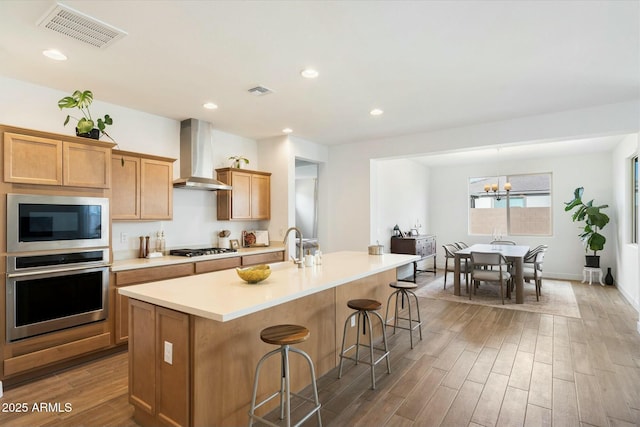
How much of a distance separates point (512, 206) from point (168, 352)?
8.49m

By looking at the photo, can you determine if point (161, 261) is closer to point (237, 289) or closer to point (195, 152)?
point (195, 152)

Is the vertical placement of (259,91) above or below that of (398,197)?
above

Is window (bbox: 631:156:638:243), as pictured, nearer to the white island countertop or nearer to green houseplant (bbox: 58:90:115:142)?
the white island countertop

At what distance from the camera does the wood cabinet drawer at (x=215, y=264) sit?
4.14 m

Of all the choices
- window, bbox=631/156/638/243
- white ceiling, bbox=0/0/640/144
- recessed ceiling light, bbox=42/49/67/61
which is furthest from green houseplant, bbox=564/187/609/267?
recessed ceiling light, bbox=42/49/67/61

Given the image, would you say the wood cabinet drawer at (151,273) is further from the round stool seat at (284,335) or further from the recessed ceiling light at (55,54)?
the round stool seat at (284,335)

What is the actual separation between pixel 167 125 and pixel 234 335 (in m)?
3.44

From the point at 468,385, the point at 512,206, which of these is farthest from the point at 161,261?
the point at 512,206

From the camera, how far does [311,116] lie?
4.47m

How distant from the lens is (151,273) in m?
3.67

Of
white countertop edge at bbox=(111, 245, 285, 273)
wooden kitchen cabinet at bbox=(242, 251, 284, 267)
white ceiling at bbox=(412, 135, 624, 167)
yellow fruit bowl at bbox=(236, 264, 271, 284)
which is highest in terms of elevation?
white ceiling at bbox=(412, 135, 624, 167)

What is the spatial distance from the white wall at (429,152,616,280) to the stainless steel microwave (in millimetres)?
8044

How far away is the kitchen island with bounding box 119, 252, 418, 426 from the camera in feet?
6.32

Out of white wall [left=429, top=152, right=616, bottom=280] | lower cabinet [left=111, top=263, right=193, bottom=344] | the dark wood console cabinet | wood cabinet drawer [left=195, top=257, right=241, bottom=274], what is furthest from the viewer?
white wall [left=429, top=152, right=616, bottom=280]
